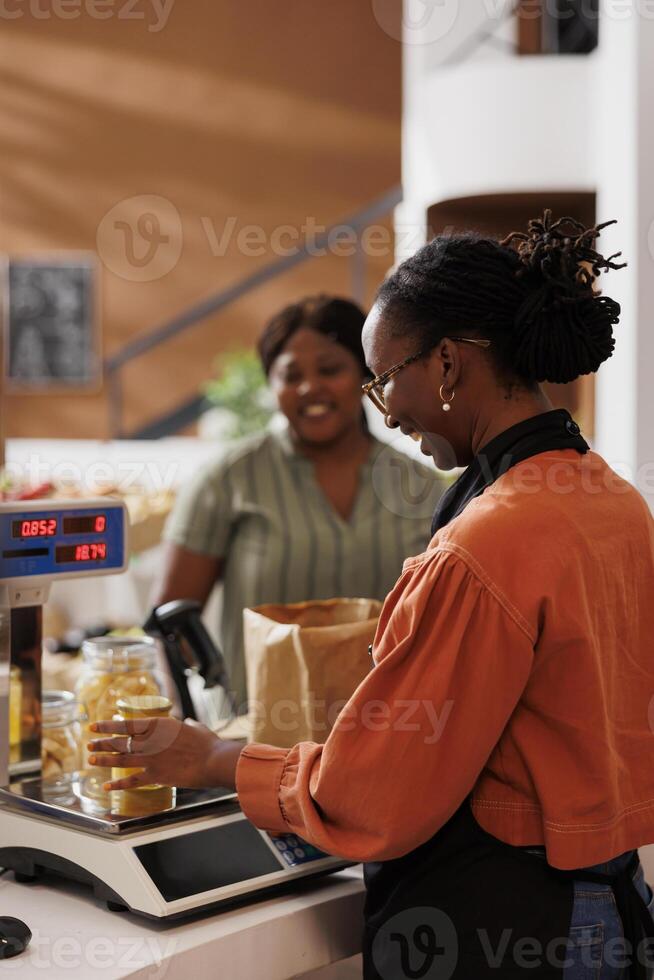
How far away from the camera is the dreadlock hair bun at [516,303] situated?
3.93 ft

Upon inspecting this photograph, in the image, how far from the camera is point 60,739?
161 centimetres

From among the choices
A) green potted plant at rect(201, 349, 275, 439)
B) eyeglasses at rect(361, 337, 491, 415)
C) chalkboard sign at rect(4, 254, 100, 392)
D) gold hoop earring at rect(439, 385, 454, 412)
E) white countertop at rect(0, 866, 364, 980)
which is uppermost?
chalkboard sign at rect(4, 254, 100, 392)

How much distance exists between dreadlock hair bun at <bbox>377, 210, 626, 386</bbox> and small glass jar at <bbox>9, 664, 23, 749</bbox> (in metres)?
0.75

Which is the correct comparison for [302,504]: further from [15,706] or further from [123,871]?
[123,871]

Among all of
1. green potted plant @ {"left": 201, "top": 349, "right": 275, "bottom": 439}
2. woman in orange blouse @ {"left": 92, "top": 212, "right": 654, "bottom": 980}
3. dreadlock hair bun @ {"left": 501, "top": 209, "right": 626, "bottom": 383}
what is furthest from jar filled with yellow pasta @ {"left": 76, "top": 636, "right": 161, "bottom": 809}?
green potted plant @ {"left": 201, "top": 349, "right": 275, "bottom": 439}

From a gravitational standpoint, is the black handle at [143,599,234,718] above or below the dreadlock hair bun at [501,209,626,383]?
below

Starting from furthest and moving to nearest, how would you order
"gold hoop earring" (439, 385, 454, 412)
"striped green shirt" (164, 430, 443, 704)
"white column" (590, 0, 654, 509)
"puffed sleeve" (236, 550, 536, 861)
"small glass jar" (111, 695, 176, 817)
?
"striped green shirt" (164, 430, 443, 704) < "white column" (590, 0, 654, 509) < "small glass jar" (111, 695, 176, 817) < "gold hoop earring" (439, 385, 454, 412) < "puffed sleeve" (236, 550, 536, 861)

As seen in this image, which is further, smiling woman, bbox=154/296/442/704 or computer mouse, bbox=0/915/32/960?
smiling woman, bbox=154/296/442/704

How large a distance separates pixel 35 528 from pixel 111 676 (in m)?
0.23

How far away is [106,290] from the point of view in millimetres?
8508

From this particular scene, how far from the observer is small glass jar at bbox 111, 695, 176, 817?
4.62ft

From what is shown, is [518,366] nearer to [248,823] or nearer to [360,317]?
[248,823]

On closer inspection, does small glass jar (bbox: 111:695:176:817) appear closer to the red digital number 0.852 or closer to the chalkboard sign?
the red digital number 0.852

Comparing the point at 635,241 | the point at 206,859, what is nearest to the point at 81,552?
the point at 206,859
